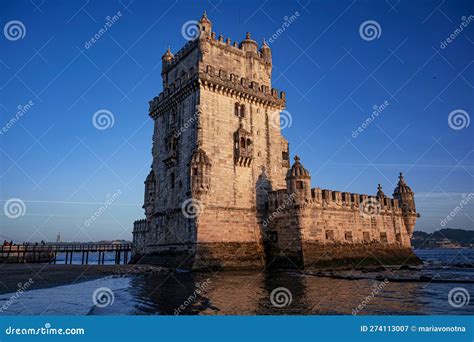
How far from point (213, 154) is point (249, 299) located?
15.8m

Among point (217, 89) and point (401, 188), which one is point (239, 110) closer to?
point (217, 89)

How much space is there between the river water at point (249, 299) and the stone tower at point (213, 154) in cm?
832

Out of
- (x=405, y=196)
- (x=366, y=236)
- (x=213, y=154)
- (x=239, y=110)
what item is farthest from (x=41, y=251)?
(x=405, y=196)

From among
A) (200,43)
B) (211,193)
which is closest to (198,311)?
(211,193)

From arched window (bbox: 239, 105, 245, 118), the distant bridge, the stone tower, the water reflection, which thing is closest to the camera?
the water reflection

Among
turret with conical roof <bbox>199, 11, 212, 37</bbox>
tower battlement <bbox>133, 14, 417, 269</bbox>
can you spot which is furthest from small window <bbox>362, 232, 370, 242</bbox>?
turret with conical roof <bbox>199, 11, 212, 37</bbox>

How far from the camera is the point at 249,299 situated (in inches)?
519

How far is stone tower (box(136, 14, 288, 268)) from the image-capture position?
25.8 metres

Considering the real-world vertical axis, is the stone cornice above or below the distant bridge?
above

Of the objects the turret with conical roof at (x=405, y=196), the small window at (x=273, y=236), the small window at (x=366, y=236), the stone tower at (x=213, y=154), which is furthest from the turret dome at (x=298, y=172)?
the turret with conical roof at (x=405, y=196)

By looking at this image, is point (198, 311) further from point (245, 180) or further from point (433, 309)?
point (245, 180)

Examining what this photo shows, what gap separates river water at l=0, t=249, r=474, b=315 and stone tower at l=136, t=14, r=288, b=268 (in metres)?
8.32

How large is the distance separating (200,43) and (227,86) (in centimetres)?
446

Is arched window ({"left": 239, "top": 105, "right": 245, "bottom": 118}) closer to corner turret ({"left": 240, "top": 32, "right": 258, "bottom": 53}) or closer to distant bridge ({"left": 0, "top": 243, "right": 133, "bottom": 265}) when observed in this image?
corner turret ({"left": 240, "top": 32, "right": 258, "bottom": 53})
